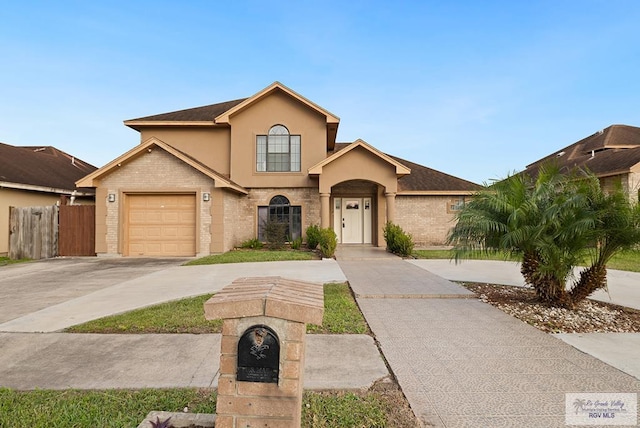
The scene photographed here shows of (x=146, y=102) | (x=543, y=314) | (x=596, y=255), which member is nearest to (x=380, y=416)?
(x=543, y=314)

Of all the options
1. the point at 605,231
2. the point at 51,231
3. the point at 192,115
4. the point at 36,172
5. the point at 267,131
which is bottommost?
the point at 51,231

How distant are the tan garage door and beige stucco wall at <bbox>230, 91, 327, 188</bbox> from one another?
3305 mm

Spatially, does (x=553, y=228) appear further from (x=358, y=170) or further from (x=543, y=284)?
(x=358, y=170)

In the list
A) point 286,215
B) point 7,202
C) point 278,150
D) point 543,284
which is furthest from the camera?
point 278,150

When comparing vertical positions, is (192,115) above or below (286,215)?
above

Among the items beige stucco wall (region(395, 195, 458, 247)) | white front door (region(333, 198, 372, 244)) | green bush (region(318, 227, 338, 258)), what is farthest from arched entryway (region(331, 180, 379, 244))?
green bush (region(318, 227, 338, 258))

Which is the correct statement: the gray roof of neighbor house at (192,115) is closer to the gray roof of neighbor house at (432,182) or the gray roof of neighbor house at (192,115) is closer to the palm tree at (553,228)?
the gray roof of neighbor house at (432,182)

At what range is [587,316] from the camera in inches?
226

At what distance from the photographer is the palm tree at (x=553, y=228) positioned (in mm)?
5715

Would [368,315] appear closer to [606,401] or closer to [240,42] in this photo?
[606,401]

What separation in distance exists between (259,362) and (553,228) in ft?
19.7

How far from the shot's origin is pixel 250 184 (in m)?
16.8

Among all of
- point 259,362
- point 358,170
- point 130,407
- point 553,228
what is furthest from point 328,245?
point 259,362

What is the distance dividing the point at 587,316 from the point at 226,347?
250 inches
